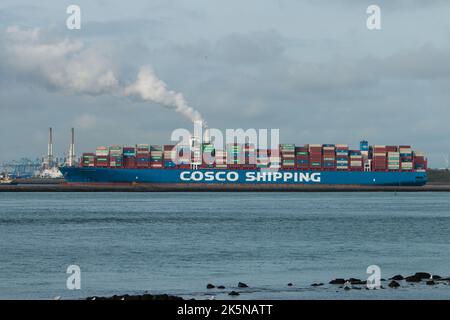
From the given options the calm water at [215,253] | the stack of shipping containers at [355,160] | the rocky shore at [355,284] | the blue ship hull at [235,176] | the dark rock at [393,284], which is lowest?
the calm water at [215,253]

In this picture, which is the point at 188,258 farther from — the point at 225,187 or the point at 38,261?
the point at 225,187

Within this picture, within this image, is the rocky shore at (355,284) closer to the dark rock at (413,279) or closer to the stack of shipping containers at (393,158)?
the dark rock at (413,279)

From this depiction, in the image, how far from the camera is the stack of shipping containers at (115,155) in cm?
13088

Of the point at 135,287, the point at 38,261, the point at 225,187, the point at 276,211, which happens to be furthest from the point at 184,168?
the point at 135,287

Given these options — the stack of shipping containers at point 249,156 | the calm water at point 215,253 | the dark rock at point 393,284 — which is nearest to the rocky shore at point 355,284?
the dark rock at point 393,284

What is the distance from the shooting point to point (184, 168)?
433 feet

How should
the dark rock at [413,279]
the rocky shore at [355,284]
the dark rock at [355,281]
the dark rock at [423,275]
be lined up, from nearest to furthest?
the rocky shore at [355,284], the dark rock at [355,281], the dark rock at [413,279], the dark rock at [423,275]

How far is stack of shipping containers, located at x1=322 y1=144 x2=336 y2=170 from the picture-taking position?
13025 centimetres

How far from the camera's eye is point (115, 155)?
429 feet

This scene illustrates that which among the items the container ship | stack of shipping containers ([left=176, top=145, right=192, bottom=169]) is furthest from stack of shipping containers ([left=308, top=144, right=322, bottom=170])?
stack of shipping containers ([left=176, top=145, right=192, bottom=169])

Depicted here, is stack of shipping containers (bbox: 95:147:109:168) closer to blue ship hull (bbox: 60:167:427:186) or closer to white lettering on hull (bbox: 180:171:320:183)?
blue ship hull (bbox: 60:167:427:186)

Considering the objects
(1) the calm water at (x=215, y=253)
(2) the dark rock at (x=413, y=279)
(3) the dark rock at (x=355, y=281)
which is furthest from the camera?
(2) the dark rock at (x=413, y=279)

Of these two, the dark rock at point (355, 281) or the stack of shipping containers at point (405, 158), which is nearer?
the dark rock at point (355, 281)
